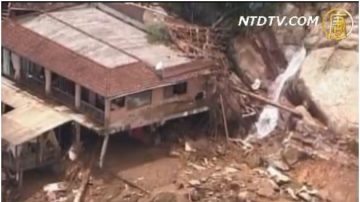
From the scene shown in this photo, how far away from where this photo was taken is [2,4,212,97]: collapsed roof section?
1966 centimetres

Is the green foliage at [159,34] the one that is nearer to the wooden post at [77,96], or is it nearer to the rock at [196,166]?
the wooden post at [77,96]

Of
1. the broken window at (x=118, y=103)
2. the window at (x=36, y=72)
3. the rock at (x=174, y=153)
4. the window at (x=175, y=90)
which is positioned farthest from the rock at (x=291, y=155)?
the window at (x=36, y=72)

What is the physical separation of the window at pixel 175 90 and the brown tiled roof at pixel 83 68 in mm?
316

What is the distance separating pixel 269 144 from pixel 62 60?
4737 millimetres

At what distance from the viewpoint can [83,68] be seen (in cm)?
1989

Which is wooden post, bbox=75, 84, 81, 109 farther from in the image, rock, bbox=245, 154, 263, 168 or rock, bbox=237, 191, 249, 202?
rock, bbox=237, 191, 249, 202

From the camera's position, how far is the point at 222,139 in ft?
68.6

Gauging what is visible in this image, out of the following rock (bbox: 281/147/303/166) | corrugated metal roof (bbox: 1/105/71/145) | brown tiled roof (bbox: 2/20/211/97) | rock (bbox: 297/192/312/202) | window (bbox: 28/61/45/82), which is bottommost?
rock (bbox: 297/192/312/202)

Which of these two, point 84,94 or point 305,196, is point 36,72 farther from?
point 305,196

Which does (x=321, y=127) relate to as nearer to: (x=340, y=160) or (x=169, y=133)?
(x=340, y=160)

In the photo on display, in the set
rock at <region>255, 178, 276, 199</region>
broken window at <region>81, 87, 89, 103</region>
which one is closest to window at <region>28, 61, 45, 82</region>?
broken window at <region>81, 87, 89, 103</region>

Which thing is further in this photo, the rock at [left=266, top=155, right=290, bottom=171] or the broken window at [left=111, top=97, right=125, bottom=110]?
the rock at [left=266, top=155, right=290, bottom=171]

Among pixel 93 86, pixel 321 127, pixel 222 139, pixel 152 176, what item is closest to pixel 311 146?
pixel 321 127

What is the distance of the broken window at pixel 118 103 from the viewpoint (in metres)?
19.7
